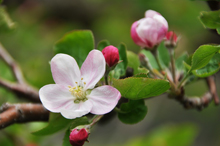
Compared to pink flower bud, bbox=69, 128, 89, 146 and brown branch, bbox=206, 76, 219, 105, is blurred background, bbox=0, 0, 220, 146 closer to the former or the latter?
brown branch, bbox=206, 76, 219, 105

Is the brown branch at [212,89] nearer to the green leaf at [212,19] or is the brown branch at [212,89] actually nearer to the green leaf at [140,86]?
the green leaf at [212,19]

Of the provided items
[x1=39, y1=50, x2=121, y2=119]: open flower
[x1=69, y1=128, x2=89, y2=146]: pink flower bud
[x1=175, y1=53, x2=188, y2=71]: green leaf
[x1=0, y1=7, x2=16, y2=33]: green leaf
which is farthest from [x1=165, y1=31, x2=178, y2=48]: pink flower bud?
[x1=0, y1=7, x2=16, y2=33]: green leaf

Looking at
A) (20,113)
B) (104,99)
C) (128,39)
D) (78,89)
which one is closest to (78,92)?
(78,89)

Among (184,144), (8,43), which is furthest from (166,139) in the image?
(8,43)

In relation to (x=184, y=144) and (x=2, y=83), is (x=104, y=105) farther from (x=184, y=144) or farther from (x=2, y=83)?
(x=184, y=144)

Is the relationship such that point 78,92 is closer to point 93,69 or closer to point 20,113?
point 93,69

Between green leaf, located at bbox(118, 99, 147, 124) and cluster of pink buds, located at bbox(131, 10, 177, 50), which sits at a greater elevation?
cluster of pink buds, located at bbox(131, 10, 177, 50)
